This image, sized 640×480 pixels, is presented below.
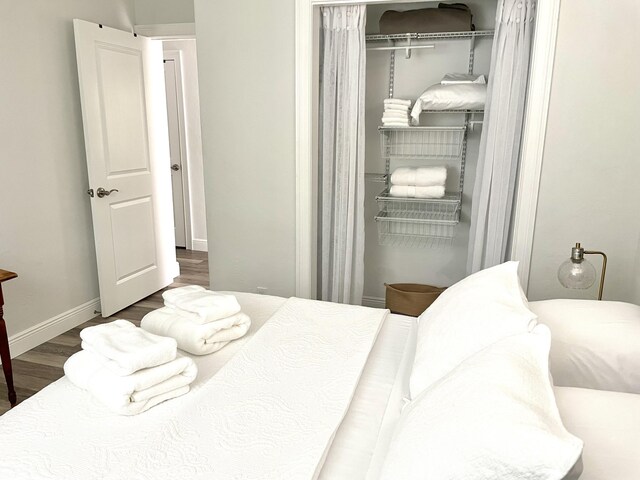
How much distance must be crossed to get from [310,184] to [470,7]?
1.60 meters

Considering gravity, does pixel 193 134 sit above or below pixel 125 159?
above

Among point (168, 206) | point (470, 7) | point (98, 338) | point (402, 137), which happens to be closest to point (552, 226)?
point (402, 137)

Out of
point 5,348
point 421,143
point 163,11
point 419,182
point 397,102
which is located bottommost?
point 5,348

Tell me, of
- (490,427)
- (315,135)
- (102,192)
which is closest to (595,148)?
(315,135)

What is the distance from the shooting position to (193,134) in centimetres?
536

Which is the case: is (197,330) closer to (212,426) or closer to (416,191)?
(212,426)

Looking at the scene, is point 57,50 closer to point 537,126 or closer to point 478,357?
point 537,126

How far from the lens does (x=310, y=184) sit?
293 cm

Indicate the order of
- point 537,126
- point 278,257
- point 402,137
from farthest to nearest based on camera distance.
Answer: point 402,137
point 278,257
point 537,126

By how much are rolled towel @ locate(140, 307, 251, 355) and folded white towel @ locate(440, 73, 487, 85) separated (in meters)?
2.03

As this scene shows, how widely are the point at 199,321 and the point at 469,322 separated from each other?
0.93 m

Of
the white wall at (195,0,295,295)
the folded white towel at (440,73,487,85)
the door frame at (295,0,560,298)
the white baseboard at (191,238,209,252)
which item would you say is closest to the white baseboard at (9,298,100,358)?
the white wall at (195,0,295,295)

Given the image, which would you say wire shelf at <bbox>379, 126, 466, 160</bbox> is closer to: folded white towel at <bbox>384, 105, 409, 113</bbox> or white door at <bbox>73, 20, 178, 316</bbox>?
folded white towel at <bbox>384, 105, 409, 113</bbox>

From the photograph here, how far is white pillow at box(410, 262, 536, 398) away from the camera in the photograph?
1.36m
